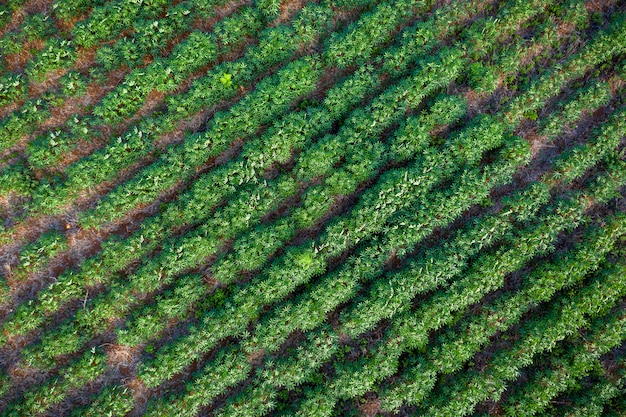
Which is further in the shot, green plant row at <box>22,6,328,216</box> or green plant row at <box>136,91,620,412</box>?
green plant row at <box>22,6,328,216</box>

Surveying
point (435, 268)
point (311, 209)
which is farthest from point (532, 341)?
point (311, 209)

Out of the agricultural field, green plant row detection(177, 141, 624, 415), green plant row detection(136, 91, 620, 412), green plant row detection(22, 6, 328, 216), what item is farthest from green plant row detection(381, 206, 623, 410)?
green plant row detection(22, 6, 328, 216)

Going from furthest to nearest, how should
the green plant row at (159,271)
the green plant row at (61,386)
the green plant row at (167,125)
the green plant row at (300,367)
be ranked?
the green plant row at (167,125) → the green plant row at (159,271) → the green plant row at (300,367) → the green plant row at (61,386)

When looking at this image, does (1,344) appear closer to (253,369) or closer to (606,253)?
(253,369)

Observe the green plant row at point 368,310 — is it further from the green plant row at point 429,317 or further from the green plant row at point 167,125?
the green plant row at point 167,125

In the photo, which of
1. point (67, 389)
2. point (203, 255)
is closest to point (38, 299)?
point (67, 389)

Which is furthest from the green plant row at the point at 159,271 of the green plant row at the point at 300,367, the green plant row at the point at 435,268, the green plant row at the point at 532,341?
the green plant row at the point at 532,341

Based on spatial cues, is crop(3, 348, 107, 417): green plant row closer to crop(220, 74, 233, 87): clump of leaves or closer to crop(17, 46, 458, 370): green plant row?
crop(17, 46, 458, 370): green plant row

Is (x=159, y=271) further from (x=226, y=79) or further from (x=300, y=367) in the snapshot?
(x=226, y=79)
